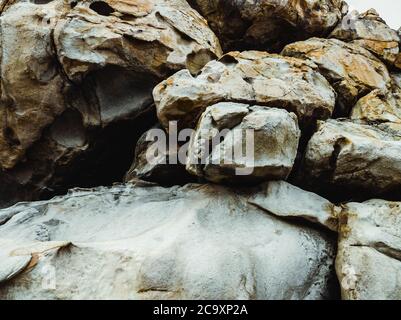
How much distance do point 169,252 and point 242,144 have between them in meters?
2.73

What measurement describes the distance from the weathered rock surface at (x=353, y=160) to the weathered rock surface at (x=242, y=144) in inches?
41.5

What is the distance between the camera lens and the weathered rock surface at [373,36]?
15445 millimetres

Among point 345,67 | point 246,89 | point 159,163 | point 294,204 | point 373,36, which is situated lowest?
point 159,163

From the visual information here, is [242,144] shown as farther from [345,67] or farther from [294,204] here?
[345,67]

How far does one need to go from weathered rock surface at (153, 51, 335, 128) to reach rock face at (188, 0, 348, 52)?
9.89 feet

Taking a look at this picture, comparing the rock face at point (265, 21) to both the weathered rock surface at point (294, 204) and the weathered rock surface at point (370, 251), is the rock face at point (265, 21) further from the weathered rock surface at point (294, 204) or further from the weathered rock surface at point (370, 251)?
the weathered rock surface at point (370, 251)

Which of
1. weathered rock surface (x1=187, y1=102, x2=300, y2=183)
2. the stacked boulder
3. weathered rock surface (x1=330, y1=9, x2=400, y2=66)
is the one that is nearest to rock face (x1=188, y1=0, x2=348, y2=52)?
the stacked boulder

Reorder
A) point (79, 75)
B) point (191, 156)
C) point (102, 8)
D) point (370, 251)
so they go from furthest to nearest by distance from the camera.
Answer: point (102, 8) → point (79, 75) → point (191, 156) → point (370, 251)

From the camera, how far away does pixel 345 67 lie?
1352cm

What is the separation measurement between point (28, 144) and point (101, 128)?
7.41 feet

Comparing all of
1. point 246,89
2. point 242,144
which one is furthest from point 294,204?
point 246,89

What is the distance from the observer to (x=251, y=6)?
14.2m

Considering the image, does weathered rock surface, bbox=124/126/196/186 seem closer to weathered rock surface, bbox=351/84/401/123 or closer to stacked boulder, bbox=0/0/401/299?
stacked boulder, bbox=0/0/401/299

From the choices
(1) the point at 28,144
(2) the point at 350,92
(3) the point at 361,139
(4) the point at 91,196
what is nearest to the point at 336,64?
(2) the point at 350,92
